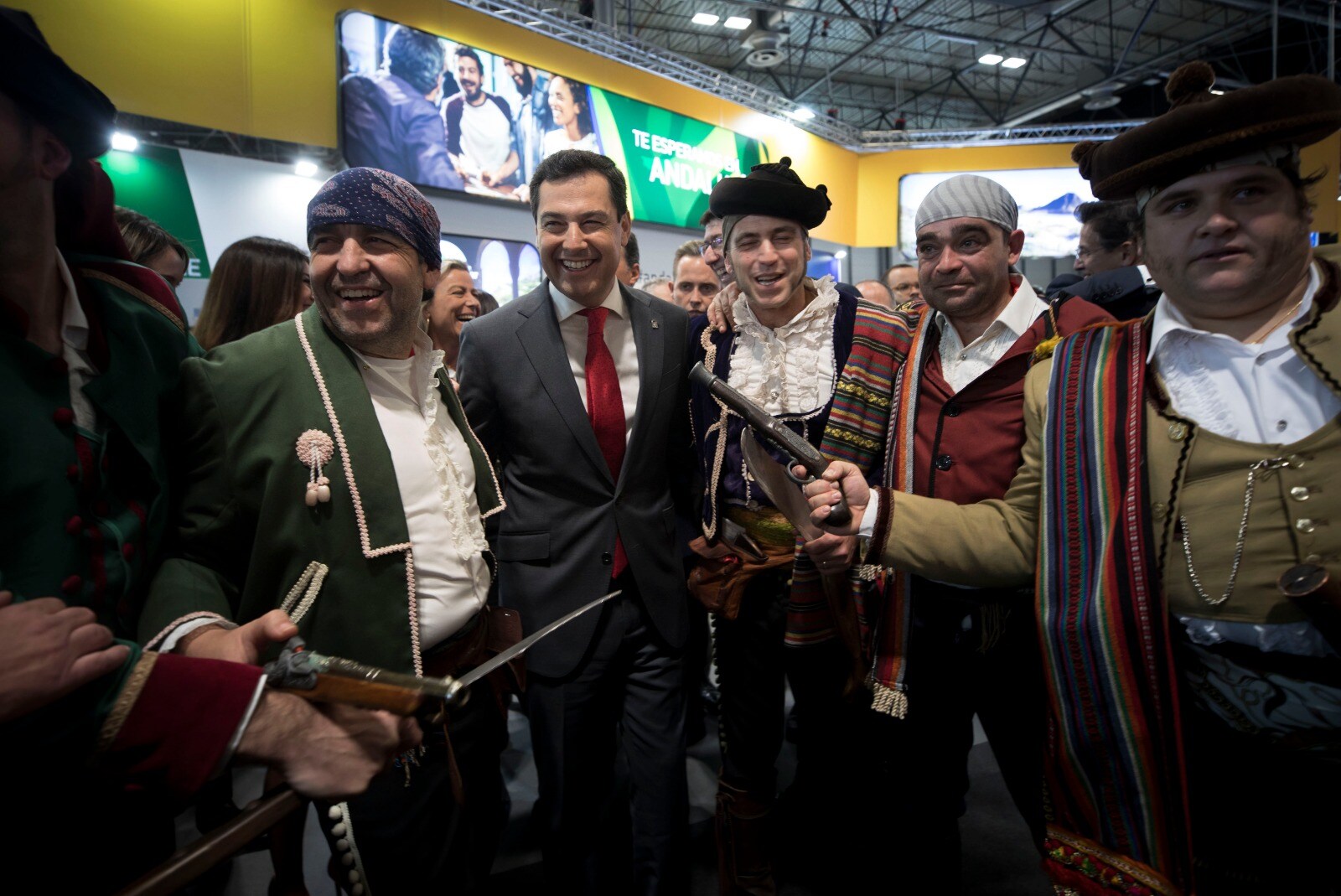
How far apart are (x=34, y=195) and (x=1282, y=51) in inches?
768

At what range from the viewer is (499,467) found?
2406mm

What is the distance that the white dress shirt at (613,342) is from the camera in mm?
2180

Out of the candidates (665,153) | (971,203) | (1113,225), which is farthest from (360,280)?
(665,153)

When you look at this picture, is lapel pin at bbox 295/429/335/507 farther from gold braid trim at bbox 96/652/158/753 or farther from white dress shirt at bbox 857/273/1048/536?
white dress shirt at bbox 857/273/1048/536

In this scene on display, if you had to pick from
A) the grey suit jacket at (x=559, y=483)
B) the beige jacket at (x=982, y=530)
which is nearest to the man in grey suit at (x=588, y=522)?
the grey suit jacket at (x=559, y=483)

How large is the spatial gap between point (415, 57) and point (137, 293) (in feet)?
18.3

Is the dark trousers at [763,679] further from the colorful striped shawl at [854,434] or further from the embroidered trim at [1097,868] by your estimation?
the embroidered trim at [1097,868]

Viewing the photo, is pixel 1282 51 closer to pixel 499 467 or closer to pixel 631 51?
pixel 631 51

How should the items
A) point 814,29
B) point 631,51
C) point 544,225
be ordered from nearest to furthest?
point 544,225 < point 631,51 < point 814,29

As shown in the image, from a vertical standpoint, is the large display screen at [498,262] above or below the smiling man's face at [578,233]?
above

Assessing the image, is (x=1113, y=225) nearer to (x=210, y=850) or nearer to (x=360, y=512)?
(x=360, y=512)

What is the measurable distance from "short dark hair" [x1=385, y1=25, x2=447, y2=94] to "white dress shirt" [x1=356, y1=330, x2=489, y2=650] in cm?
512

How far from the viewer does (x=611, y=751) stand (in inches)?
85.7

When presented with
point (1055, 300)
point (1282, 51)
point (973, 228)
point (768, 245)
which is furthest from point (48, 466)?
point (1282, 51)
